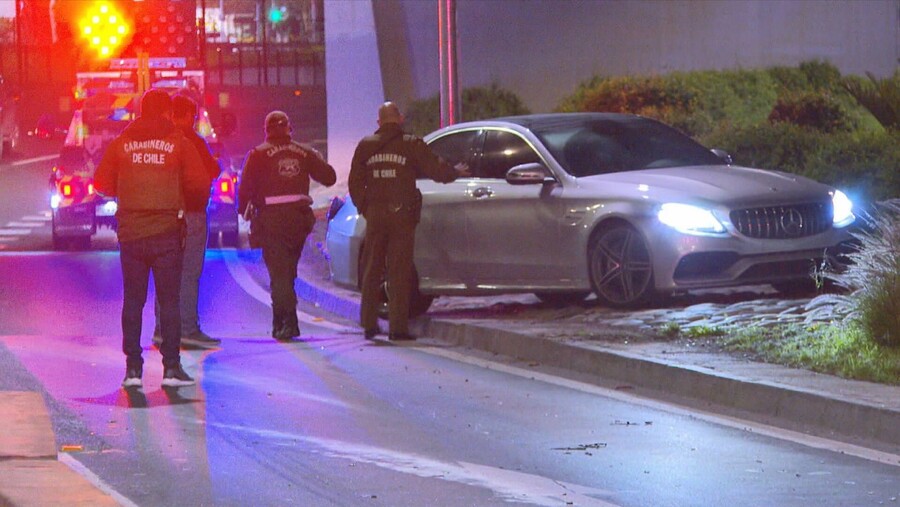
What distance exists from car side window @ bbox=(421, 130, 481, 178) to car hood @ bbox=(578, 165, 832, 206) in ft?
4.06

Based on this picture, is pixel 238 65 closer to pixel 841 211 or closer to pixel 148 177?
pixel 841 211

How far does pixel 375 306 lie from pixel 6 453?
5861 millimetres

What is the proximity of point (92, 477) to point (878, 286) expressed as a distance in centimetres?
523

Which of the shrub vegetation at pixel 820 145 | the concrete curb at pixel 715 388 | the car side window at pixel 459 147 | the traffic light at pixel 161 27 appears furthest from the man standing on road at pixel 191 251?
the traffic light at pixel 161 27

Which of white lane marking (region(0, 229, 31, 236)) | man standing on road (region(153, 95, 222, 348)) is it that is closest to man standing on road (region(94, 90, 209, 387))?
man standing on road (region(153, 95, 222, 348))

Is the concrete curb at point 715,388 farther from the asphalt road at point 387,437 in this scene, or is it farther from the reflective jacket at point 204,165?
the reflective jacket at point 204,165

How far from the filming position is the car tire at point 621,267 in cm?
1282

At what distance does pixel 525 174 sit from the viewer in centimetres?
1320

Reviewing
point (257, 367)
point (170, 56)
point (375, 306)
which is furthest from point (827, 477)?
point (170, 56)

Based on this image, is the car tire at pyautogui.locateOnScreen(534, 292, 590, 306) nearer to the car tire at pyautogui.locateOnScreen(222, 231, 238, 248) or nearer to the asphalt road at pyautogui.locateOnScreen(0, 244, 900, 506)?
the asphalt road at pyautogui.locateOnScreen(0, 244, 900, 506)

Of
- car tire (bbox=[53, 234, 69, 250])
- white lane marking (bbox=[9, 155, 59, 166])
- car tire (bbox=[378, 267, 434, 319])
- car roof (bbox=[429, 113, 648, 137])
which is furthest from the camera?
white lane marking (bbox=[9, 155, 59, 166])

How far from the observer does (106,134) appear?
22.3 m

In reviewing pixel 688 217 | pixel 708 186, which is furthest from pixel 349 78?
pixel 688 217

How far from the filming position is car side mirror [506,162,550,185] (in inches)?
520
